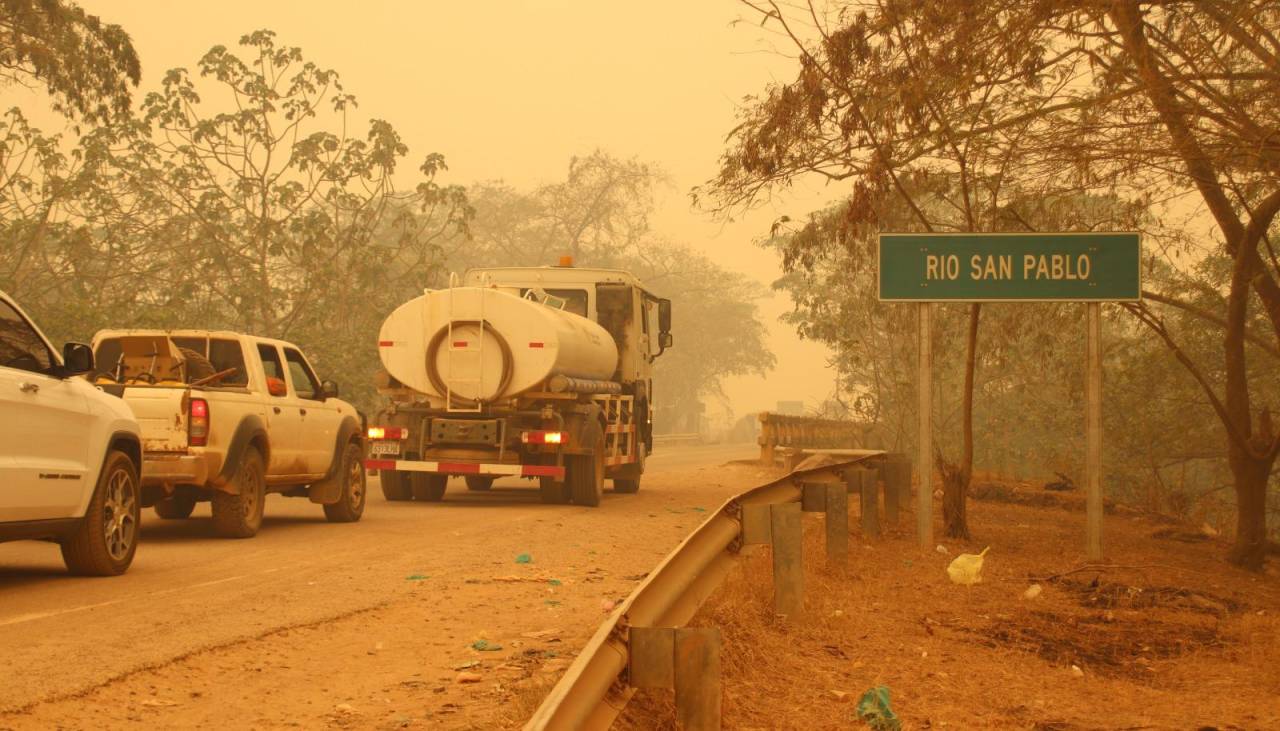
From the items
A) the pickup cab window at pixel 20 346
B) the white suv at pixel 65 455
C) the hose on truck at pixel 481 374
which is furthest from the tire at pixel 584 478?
the pickup cab window at pixel 20 346

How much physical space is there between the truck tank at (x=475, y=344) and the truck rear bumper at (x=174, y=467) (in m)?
6.33

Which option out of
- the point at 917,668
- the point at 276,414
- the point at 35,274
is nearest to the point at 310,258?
the point at 35,274

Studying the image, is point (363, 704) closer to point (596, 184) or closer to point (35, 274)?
point (35, 274)

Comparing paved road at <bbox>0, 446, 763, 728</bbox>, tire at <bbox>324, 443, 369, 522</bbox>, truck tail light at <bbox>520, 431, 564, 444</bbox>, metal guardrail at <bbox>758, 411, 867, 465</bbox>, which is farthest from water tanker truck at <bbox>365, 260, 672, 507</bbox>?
metal guardrail at <bbox>758, 411, 867, 465</bbox>

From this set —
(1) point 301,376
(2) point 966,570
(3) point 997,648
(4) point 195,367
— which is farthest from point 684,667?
(1) point 301,376

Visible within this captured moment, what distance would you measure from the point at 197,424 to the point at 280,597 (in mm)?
4162

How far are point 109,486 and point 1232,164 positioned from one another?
9.20 meters

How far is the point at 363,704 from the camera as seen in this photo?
253 inches

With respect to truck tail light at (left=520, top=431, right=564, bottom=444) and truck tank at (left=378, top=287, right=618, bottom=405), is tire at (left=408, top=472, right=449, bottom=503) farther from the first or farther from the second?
truck tail light at (left=520, top=431, right=564, bottom=444)

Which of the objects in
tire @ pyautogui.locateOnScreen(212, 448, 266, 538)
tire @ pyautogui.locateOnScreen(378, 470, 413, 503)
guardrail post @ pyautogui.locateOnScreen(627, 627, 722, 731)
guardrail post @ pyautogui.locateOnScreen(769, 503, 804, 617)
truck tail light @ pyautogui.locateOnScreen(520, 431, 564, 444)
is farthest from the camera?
tire @ pyautogui.locateOnScreen(378, 470, 413, 503)

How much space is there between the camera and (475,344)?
19672mm

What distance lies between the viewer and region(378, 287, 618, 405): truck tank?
19484mm

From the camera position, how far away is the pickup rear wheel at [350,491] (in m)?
16.8

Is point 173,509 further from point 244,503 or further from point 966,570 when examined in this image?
point 966,570
